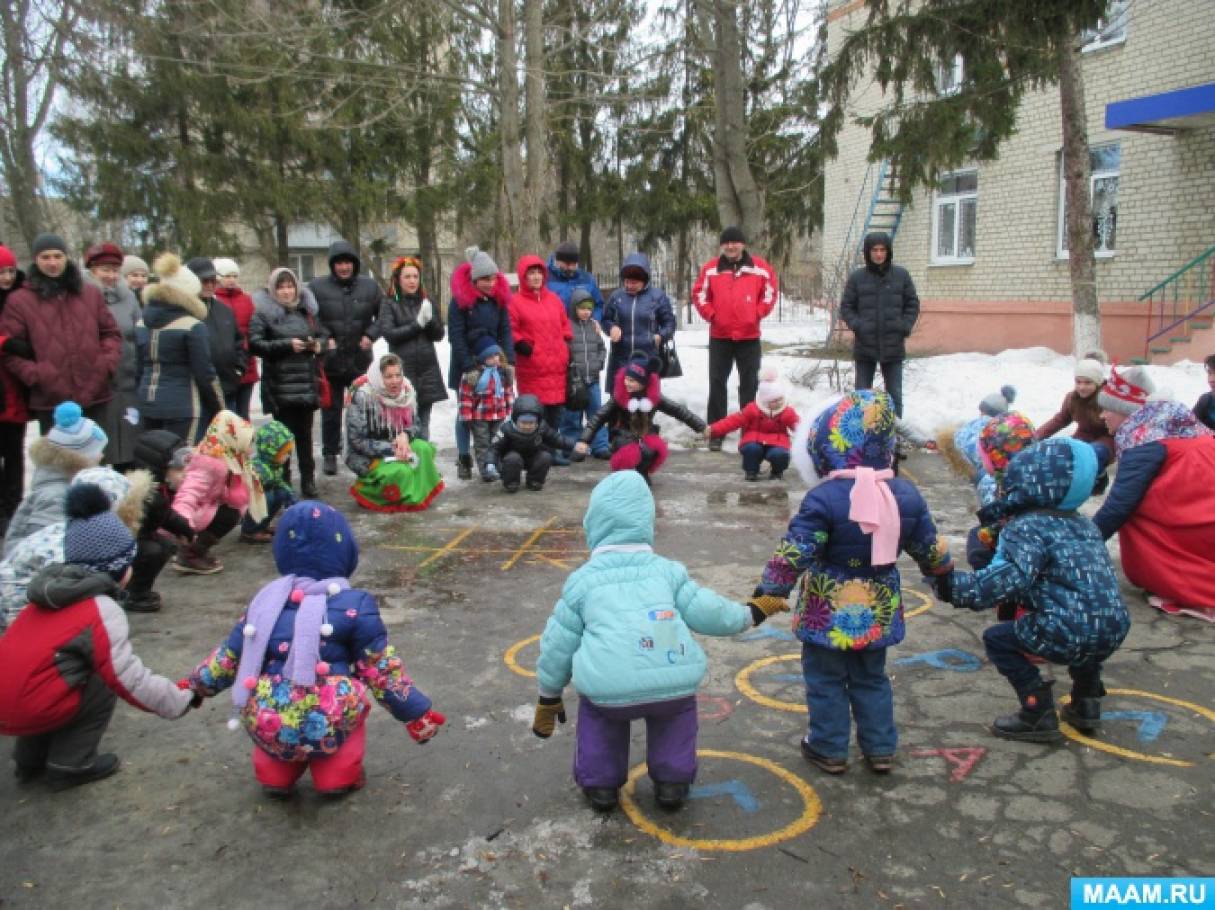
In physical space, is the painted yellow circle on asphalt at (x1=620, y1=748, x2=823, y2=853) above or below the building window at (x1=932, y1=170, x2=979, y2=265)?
below

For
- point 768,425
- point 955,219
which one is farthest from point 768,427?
point 955,219

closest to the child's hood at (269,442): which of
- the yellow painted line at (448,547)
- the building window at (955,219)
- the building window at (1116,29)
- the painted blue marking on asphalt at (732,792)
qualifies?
the yellow painted line at (448,547)

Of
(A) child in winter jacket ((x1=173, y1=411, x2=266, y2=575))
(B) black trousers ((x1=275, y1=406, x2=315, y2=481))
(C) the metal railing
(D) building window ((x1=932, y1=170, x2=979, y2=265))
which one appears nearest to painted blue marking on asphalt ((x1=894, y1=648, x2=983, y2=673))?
(A) child in winter jacket ((x1=173, y1=411, x2=266, y2=575))

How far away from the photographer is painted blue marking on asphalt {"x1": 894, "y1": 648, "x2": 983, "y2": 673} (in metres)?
4.54

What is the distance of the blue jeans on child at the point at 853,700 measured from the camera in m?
3.52

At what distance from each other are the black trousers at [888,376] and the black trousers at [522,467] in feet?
11.1

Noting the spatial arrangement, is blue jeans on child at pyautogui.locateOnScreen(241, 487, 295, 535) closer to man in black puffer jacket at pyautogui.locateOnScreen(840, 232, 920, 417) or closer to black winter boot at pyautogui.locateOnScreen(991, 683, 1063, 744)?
black winter boot at pyautogui.locateOnScreen(991, 683, 1063, 744)

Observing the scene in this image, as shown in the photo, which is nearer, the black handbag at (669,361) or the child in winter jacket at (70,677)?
the child in winter jacket at (70,677)

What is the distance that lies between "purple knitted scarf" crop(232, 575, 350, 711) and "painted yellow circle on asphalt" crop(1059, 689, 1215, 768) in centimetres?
287

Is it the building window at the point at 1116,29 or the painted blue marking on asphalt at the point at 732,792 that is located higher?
Result: the building window at the point at 1116,29

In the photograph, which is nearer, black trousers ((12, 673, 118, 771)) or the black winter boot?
black trousers ((12, 673, 118, 771))

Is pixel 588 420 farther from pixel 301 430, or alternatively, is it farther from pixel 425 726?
pixel 425 726

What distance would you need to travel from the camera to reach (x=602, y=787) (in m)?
3.28

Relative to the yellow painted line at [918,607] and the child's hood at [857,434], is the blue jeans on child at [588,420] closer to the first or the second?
the yellow painted line at [918,607]
